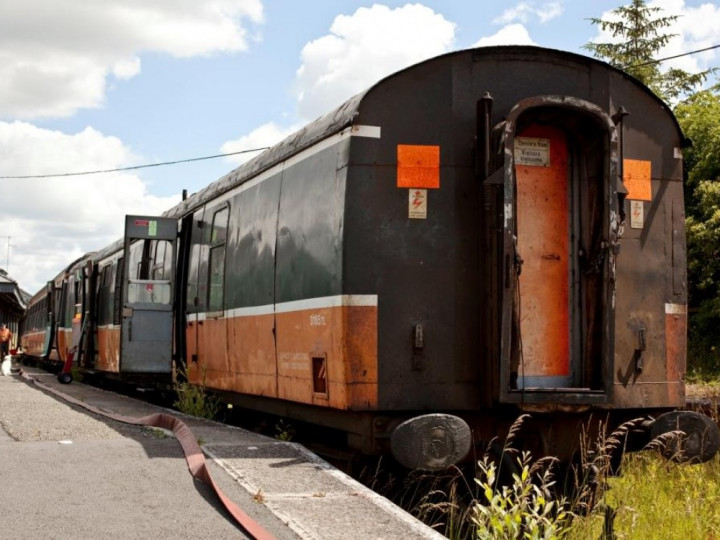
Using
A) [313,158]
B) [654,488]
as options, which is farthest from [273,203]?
[654,488]

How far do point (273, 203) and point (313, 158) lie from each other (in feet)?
3.68

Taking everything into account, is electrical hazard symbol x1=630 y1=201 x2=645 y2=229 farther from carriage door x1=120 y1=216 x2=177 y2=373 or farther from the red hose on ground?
carriage door x1=120 y1=216 x2=177 y2=373

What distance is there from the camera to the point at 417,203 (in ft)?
22.5

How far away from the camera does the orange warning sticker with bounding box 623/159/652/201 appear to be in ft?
23.8

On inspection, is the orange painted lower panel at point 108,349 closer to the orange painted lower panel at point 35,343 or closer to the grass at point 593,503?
the grass at point 593,503

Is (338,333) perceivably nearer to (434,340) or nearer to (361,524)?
(434,340)

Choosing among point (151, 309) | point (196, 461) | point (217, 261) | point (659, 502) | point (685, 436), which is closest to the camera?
point (196, 461)

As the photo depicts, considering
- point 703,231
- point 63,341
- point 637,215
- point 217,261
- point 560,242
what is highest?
point 703,231

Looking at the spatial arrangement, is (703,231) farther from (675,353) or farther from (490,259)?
(490,259)

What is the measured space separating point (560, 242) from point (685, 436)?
162 cm

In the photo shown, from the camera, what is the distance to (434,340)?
681 cm

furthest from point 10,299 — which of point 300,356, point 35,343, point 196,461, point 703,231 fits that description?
point 196,461

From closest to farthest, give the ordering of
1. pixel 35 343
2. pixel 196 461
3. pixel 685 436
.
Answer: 1. pixel 196 461
2. pixel 685 436
3. pixel 35 343

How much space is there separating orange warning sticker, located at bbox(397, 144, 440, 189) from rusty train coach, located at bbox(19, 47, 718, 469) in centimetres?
1
